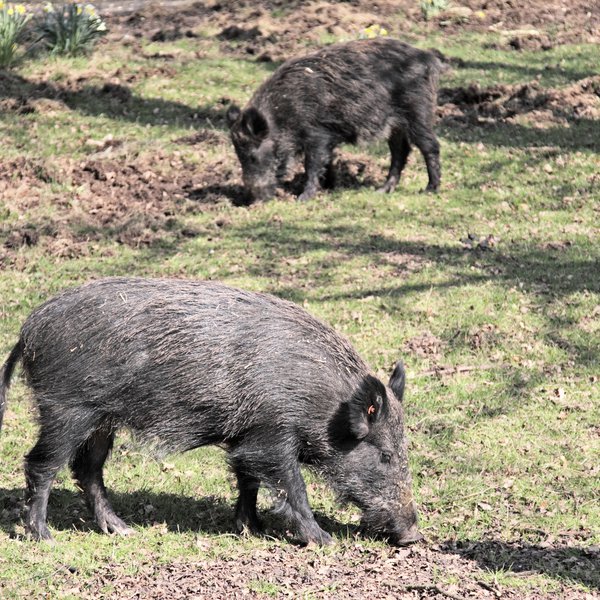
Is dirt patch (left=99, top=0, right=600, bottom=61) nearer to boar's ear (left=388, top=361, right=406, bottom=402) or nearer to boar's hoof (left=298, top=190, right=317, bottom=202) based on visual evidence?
boar's hoof (left=298, top=190, right=317, bottom=202)

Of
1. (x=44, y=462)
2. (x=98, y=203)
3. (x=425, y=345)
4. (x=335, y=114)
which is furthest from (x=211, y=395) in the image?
(x=335, y=114)

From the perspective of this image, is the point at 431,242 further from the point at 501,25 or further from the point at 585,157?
the point at 501,25

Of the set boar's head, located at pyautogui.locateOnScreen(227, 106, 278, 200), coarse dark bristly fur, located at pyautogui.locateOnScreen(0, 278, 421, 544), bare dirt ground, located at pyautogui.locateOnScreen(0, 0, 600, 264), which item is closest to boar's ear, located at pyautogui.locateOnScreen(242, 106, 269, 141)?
boar's head, located at pyautogui.locateOnScreen(227, 106, 278, 200)

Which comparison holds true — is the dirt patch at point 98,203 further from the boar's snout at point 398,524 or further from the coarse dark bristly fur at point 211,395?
the boar's snout at point 398,524

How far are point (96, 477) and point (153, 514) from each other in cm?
47

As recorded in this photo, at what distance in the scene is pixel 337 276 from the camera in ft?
32.8

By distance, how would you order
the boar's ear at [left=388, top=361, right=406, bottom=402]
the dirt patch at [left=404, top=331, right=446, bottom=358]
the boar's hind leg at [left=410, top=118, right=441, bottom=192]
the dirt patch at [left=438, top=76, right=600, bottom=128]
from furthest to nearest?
the dirt patch at [left=438, top=76, right=600, bottom=128] → the boar's hind leg at [left=410, top=118, right=441, bottom=192] → the dirt patch at [left=404, top=331, right=446, bottom=358] → the boar's ear at [left=388, top=361, right=406, bottom=402]

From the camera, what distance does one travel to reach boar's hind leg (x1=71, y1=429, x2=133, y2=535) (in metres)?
6.09

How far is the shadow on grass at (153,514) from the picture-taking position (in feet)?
20.3

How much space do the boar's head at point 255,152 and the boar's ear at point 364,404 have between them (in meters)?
6.39

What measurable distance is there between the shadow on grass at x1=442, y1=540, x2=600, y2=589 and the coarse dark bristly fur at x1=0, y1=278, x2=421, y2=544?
1.14 feet

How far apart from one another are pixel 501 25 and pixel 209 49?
5068mm

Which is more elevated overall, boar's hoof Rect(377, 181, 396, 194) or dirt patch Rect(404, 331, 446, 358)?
dirt patch Rect(404, 331, 446, 358)

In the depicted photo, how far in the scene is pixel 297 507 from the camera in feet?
19.6
